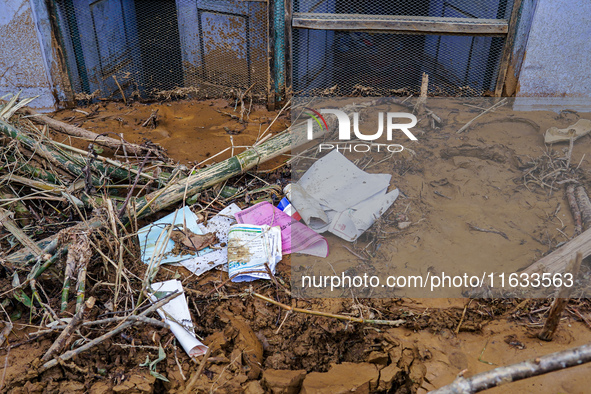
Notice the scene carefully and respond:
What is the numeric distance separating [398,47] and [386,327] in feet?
9.24

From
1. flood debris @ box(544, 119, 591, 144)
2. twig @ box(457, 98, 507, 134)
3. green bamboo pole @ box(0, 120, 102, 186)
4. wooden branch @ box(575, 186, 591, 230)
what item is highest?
green bamboo pole @ box(0, 120, 102, 186)

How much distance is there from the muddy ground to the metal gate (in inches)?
54.3

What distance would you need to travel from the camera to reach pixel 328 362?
2.05 m

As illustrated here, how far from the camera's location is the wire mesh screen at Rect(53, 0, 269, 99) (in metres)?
3.95

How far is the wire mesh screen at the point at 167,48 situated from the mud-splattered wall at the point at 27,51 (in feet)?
0.62

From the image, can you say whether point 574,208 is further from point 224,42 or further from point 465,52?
point 224,42

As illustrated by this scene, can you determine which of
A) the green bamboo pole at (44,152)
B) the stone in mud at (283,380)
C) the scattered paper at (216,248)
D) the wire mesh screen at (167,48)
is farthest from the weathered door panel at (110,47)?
the stone in mud at (283,380)

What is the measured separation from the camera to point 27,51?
3707 millimetres

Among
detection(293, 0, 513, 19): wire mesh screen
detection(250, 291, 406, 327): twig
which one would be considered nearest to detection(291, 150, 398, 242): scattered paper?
detection(250, 291, 406, 327): twig

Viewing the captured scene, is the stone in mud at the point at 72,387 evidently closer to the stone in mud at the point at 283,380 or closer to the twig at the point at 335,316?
the stone in mud at the point at 283,380

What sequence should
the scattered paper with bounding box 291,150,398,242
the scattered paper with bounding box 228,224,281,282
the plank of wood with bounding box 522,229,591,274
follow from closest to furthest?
1. the plank of wood with bounding box 522,229,591,274
2. the scattered paper with bounding box 228,224,281,282
3. the scattered paper with bounding box 291,150,398,242

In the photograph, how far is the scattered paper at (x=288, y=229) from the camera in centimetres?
255

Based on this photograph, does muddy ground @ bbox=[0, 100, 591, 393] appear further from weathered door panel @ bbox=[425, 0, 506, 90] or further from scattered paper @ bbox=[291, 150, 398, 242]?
weathered door panel @ bbox=[425, 0, 506, 90]

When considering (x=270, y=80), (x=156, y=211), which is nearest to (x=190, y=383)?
(x=156, y=211)
